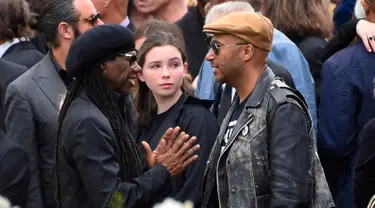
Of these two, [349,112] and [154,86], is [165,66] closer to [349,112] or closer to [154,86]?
[154,86]

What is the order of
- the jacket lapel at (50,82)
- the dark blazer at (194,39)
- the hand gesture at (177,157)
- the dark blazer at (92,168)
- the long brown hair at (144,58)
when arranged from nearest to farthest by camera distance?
the dark blazer at (92,168) → the hand gesture at (177,157) → the jacket lapel at (50,82) → the long brown hair at (144,58) → the dark blazer at (194,39)

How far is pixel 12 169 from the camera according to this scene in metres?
5.75

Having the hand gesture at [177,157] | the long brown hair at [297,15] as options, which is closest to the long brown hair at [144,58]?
the long brown hair at [297,15]

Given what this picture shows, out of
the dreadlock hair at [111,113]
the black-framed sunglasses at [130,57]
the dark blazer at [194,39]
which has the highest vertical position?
the black-framed sunglasses at [130,57]

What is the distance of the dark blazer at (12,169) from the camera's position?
5723 mm

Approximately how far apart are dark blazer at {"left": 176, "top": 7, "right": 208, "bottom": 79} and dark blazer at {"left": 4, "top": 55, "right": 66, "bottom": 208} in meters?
1.94

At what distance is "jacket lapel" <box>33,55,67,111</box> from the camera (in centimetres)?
684

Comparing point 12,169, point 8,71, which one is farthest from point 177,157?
point 8,71

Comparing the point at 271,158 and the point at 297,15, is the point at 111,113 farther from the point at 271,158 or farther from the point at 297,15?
the point at 297,15

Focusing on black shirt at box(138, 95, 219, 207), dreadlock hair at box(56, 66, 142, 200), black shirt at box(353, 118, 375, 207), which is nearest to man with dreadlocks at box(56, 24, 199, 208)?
dreadlock hair at box(56, 66, 142, 200)

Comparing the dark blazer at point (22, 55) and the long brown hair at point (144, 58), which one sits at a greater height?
the long brown hair at point (144, 58)

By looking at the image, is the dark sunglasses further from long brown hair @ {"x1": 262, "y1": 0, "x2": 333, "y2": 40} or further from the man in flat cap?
long brown hair @ {"x1": 262, "y1": 0, "x2": 333, "y2": 40}

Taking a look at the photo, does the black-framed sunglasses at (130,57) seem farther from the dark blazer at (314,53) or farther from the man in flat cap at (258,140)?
the dark blazer at (314,53)

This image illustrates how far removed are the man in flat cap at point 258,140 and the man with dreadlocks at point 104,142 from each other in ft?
0.93
